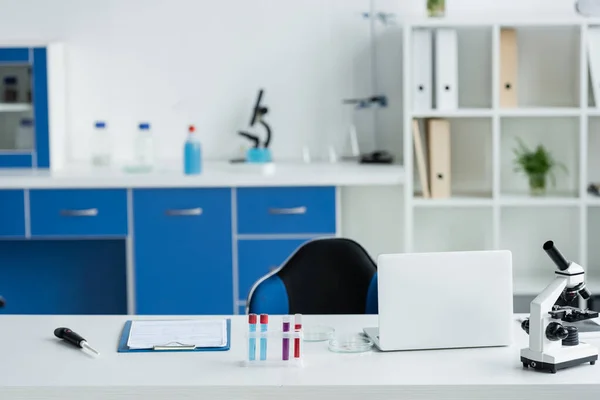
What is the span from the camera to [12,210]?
4.11 meters

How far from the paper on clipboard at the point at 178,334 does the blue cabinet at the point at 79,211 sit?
167 centimetres

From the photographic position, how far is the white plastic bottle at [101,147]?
448 cm

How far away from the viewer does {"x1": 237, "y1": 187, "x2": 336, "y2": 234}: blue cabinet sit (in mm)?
4070

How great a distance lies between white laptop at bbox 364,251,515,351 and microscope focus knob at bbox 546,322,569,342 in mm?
179

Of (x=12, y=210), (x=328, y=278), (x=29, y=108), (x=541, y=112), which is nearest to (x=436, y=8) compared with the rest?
(x=541, y=112)

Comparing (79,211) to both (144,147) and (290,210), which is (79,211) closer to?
(144,147)

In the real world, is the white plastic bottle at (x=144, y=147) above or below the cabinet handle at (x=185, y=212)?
above

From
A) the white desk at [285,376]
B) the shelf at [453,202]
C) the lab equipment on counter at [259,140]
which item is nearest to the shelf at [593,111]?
the shelf at [453,202]

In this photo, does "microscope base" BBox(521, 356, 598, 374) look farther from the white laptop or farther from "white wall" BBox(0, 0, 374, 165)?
"white wall" BBox(0, 0, 374, 165)

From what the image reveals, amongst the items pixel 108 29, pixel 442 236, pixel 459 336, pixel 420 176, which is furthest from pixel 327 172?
pixel 459 336

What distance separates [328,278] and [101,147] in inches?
78.7

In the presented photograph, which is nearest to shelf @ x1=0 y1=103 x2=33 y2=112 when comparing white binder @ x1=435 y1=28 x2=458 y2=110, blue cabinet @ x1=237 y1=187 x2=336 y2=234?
blue cabinet @ x1=237 y1=187 x2=336 y2=234

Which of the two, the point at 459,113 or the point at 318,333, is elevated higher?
the point at 459,113

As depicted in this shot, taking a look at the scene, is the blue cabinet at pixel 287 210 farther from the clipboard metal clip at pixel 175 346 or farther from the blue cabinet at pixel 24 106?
the clipboard metal clip at pixel 175 346
